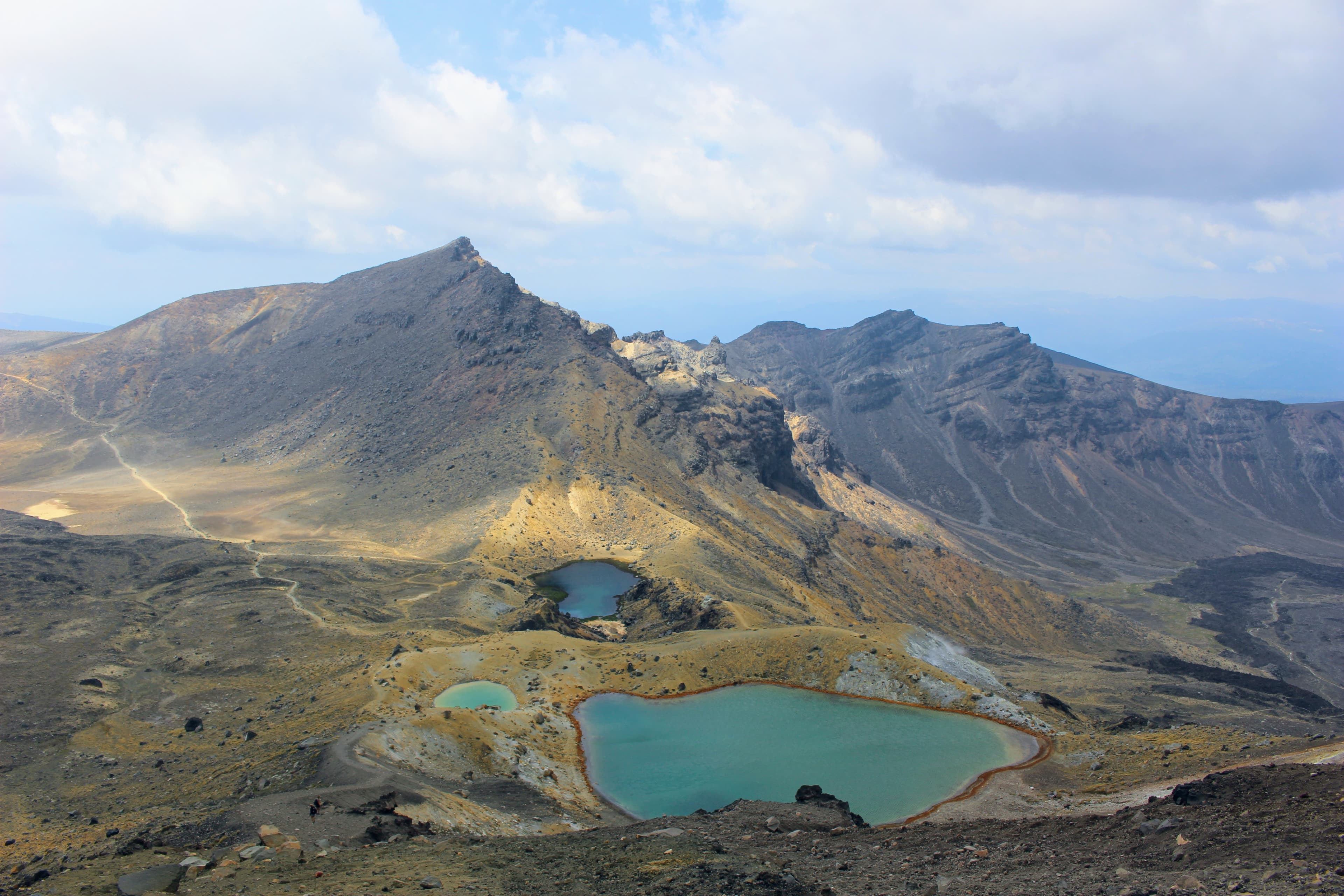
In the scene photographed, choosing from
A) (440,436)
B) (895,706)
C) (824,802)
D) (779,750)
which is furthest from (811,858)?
(440,436)

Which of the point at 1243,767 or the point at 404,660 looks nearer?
the point at 1243,767

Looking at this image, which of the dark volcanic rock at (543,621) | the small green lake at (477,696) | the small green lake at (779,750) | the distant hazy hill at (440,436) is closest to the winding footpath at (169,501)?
the distant hazy hill at (440,436)

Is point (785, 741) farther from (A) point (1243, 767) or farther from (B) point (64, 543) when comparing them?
(B) point (64, 543)

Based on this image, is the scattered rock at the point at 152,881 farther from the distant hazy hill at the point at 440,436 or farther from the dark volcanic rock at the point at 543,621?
the distant hazy hill at the point at 440,436

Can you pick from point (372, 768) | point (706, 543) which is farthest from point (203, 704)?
point (706, 543)

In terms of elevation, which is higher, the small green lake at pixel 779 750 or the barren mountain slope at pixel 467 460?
the barren mountain slope at pixel 467 460

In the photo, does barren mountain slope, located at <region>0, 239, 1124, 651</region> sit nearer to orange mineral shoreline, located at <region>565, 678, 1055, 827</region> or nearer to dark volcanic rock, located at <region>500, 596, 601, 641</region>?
dark volcanic rock, located at <region>500, 596, 601, 641</region>
